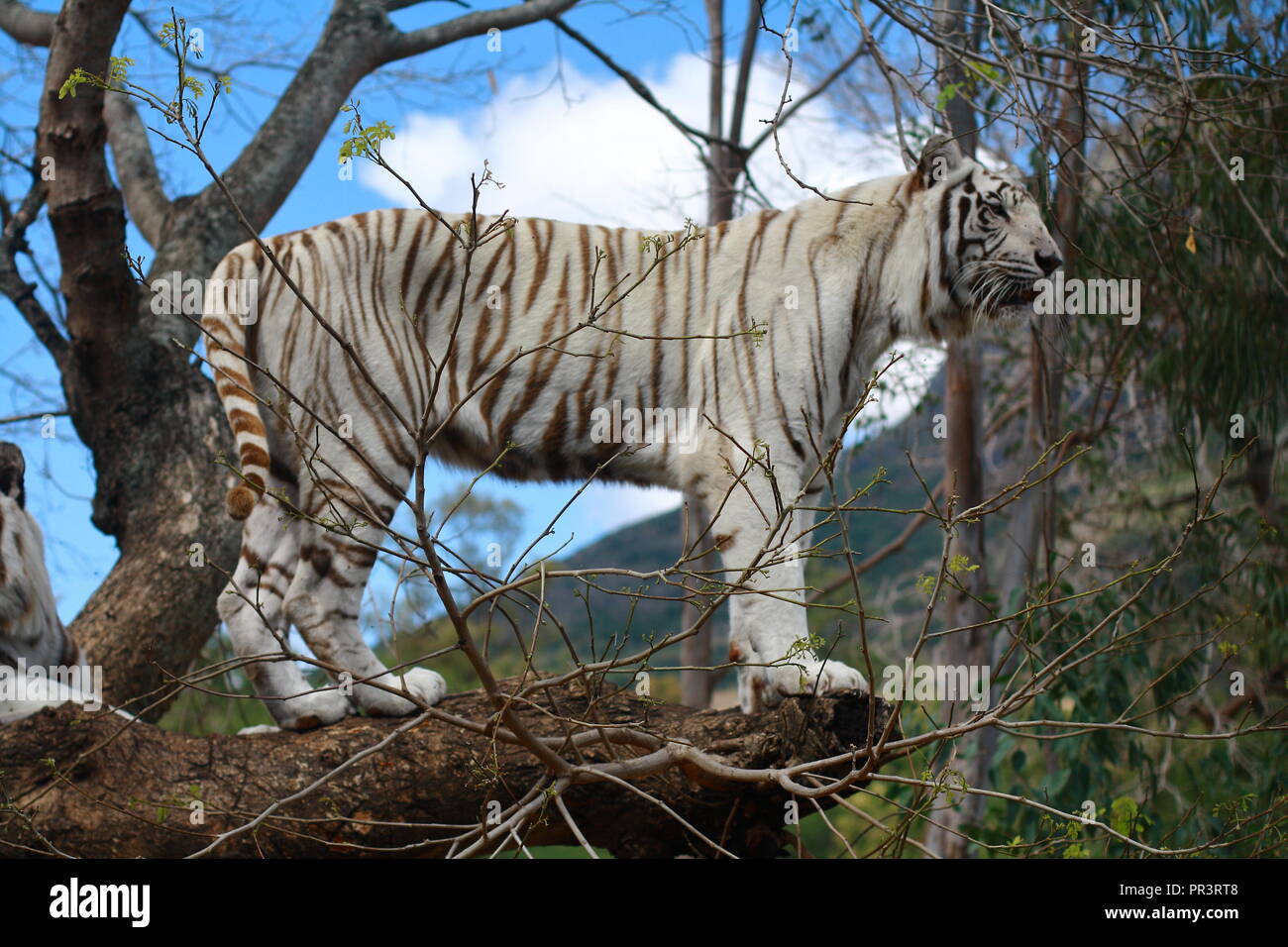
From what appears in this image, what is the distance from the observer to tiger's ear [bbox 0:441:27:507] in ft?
11.1

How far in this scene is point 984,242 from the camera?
12.3 feet

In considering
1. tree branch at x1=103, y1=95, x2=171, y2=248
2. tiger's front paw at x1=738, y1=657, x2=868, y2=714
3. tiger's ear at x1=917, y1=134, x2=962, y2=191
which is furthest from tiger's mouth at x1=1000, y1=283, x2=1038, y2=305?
tree branch at x1=103, y1=95, x2=171, y2=248

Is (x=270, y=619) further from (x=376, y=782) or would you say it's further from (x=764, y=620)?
(x=764, y=620)

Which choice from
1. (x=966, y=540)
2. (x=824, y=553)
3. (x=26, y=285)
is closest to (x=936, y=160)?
(x=824, y=553)

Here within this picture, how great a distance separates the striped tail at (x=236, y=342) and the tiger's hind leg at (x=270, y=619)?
0.69 ft

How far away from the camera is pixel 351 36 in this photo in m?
5.73

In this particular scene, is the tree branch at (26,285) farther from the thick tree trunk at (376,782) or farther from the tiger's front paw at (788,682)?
the tiger's front paw at (788,682)

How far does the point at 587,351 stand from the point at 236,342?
98 cm

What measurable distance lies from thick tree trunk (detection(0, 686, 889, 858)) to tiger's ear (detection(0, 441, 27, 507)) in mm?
678

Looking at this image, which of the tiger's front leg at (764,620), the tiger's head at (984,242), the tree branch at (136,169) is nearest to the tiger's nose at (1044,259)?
the tiger's head at (984,242)

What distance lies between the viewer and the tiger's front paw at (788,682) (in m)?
3.17
